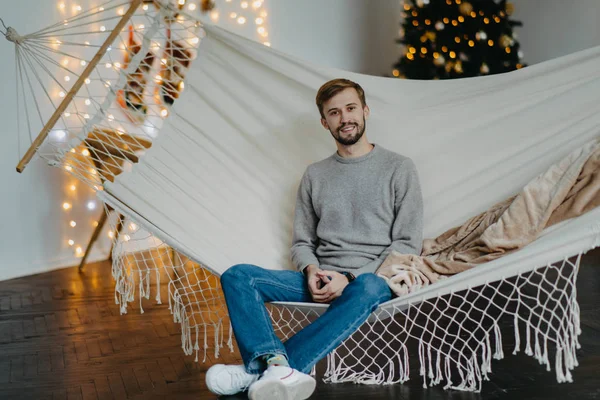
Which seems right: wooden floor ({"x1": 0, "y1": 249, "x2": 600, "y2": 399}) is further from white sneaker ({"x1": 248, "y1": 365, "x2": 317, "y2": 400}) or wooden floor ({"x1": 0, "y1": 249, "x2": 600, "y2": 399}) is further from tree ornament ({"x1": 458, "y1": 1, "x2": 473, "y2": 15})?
tree ornament ({"x1": 458, "y1": 1, "x2": 473, "y2": 15})

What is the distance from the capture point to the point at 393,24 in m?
5.67

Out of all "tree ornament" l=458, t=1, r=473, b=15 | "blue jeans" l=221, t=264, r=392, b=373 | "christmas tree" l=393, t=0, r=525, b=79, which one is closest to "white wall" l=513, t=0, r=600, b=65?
"christmas tree" l=393, t=0, r=525, b=79

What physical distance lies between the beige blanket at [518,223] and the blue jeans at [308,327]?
8 cm

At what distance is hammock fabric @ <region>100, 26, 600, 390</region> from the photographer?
2098mm

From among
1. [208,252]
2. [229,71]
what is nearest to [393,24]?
[229,71]

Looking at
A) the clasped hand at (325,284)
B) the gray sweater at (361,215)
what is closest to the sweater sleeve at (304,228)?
the gray sweater at (361,215)

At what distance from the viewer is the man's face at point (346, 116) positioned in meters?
2.00

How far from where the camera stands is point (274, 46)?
488 centimetres

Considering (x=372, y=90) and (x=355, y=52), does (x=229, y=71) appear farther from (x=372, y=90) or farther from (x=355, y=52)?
(x=355, y=52)

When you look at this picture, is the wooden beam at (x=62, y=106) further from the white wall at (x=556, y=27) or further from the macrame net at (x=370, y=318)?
the white wall at (x=556, y=27)

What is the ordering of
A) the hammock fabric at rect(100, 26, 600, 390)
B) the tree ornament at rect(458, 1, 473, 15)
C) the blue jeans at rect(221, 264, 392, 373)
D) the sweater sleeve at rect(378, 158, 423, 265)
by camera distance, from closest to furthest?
the blue jeans at rect(221, 264, 392, 373) → the sweater sleeve at rect(378, 158, 423, 265) → the hammock fabric at rect(100, 26, 600, 390) → the tree ornament at rect(458, 1, 473, 15)

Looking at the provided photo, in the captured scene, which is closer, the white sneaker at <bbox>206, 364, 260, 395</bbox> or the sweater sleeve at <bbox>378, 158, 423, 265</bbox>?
the white sneaker at <bbox>206, 364, 260, 395</bbox>

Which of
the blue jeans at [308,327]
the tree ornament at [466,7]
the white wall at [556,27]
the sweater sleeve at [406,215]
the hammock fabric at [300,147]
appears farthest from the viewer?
the white wall at [556,27]

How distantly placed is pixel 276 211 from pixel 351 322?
613 mm
